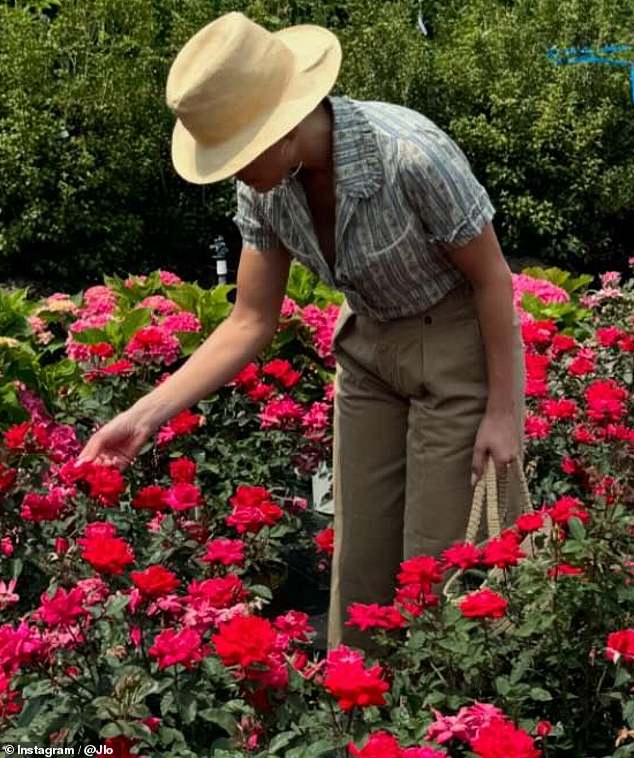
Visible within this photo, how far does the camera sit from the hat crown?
2.33 metres

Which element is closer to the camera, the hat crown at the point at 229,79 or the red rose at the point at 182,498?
the hat crown at the point at 229,79

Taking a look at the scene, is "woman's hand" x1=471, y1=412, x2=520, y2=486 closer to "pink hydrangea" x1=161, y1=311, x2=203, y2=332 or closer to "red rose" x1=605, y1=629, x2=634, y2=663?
"red rose" x1=605, y1=629, x2=634, y2=663

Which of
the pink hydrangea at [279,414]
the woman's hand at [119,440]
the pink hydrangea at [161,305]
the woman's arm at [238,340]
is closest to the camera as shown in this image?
the woman's hand at [119,440]

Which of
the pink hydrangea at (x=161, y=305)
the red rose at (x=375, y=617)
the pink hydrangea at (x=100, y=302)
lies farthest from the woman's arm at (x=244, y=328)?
the pink hydrangea at (x=100, y=302)

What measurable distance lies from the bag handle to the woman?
0.15 feet

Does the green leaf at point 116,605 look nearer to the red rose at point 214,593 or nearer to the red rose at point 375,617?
the red rose at point 214,593

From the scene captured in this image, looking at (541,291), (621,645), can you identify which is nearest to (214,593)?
(621,645)

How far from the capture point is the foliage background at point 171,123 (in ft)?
27.9

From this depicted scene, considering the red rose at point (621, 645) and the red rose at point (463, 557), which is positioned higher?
the red rose at point (463, 557)

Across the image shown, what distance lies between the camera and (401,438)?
2.82m

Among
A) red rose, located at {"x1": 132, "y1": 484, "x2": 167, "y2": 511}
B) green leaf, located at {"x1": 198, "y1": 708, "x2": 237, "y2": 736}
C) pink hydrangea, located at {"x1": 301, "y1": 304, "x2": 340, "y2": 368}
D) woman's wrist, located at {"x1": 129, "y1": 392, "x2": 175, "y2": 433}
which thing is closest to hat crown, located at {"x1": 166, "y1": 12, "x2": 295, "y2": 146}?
woman's wrist, located at {"x1": 129, "y1": 392, "x2": 175, "y2": 433}

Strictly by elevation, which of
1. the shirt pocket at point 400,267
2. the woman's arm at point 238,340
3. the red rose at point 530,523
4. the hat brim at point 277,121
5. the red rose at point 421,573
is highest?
the hat brim at point 277,121

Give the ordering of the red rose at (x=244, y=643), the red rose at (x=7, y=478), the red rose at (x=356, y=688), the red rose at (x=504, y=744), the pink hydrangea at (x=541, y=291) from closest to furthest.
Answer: the red rose at (x=504, y=744)
the red rose at (x=356, y=688)
the red rose at (x=244, y=643)
the red rose at (x=7, y=478)
the pink hydrangea at (x=541, y=291)

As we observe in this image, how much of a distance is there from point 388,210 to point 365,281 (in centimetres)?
16
